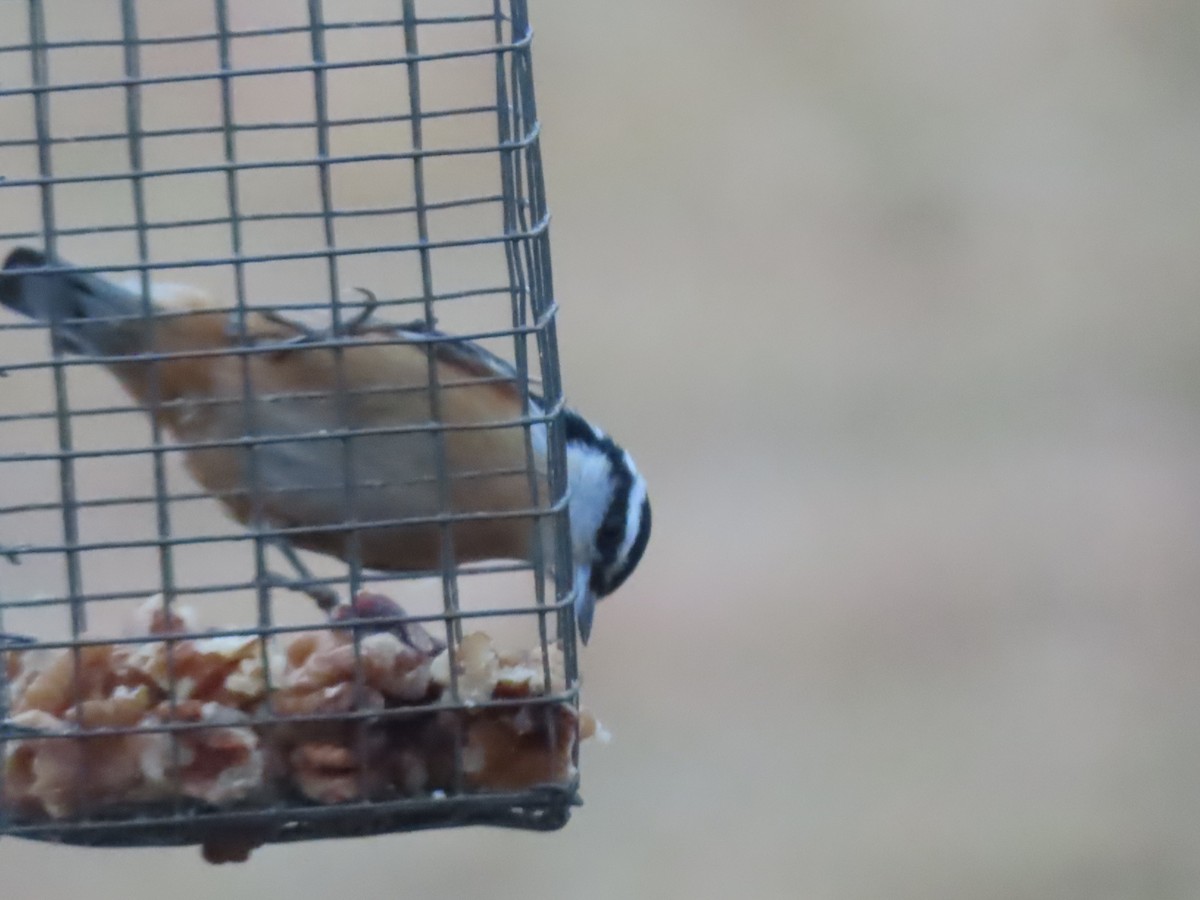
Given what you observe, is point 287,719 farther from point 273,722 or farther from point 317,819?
point 317,819

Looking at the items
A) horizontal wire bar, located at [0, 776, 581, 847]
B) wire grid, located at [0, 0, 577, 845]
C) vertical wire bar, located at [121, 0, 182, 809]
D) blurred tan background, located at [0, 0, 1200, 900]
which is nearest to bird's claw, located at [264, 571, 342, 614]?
wire grid, located at [0, 0, 577, 845]

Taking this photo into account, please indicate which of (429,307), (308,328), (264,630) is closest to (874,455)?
(308,328)

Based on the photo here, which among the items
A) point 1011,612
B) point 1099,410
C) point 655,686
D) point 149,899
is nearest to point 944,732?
A: point 1011,612

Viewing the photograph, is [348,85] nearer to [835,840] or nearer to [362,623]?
[835,840]

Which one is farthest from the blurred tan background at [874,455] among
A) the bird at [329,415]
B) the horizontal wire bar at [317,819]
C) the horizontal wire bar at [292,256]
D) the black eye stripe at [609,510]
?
the horizontal wire bar at [292,256]

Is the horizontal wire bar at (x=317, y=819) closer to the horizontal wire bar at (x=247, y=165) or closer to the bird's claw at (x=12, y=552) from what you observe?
the bird's claw at (x=12, y=552)

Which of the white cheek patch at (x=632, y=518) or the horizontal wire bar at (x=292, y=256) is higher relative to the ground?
the horizontal wire bar at (x=292, y=256)
